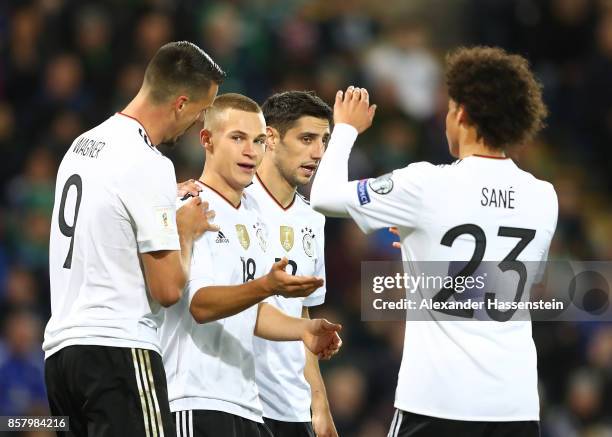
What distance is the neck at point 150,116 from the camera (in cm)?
432

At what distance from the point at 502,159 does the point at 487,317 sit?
0.60 meters

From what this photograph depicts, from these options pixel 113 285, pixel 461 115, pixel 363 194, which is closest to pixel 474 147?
pixel 461 115

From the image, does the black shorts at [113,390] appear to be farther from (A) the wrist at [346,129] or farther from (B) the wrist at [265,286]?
(A) the wrist at [346,129]

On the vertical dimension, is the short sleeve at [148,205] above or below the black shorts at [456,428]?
above

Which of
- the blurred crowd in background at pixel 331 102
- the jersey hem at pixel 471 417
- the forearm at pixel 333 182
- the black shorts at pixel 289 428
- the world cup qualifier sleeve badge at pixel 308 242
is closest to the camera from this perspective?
the jersey hem at pixel 471 417

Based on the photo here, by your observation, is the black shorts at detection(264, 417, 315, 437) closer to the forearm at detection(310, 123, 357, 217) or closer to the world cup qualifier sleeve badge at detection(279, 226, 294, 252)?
the world cup qualifier sleeve badge at detection(279, 226, 294, 252)

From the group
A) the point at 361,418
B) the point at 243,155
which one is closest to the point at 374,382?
the point at 361,418

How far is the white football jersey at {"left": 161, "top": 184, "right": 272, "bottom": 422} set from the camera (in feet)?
14.6

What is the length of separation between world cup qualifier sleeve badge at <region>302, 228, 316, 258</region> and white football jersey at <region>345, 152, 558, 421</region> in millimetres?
1499

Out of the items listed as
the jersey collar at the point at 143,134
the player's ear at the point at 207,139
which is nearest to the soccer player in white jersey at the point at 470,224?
the jersey collar at the point at 143,134

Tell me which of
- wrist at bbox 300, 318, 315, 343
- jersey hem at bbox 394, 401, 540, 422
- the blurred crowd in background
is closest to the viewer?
jersey hem at bbox 394, 401, 540, 422

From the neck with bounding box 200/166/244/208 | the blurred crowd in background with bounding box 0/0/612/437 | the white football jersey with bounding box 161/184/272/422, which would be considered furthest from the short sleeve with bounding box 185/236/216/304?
the blurred crowd in background with bounding box 0/0/612/437

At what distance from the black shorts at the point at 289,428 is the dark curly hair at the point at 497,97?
1.84 m

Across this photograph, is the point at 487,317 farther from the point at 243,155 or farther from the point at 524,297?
the point at 243,155
